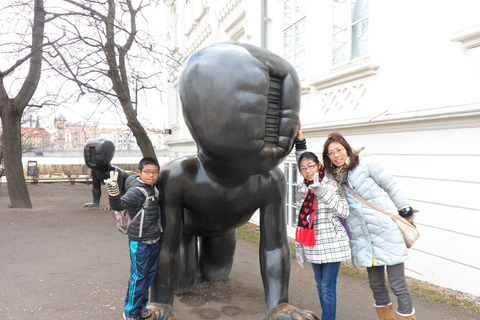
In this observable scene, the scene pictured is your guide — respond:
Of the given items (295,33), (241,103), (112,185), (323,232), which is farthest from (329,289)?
(295,33)

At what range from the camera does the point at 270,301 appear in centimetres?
259

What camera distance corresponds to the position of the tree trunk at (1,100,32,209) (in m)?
8.71

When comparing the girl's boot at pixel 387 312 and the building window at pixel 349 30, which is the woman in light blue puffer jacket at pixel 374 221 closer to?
the girl's boot at pixel 387 312

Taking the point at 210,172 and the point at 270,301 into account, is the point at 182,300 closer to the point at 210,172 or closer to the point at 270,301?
the point at 270,301

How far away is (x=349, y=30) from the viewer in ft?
15.9

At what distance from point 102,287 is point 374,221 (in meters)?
2.81

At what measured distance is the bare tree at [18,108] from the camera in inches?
343

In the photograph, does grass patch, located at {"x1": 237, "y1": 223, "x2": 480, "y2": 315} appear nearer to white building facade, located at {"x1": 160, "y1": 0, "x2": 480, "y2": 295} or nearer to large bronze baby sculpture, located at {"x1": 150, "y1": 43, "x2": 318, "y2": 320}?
white building facade, located at {"x1": 160, "y1": 0, "x2": 480, "y2": 295}

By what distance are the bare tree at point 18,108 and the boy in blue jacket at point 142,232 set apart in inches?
303

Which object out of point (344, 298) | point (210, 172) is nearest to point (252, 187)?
point (210, 172)

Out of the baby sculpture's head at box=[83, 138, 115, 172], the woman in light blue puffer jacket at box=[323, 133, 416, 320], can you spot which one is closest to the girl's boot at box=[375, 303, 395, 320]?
the woman in light blue puffer jacket at box=[323, 133, 416, 320]

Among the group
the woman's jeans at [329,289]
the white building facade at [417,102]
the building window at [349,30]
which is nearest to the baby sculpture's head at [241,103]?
the woman's jeans at [329,289]

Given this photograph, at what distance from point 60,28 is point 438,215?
28.1 ft

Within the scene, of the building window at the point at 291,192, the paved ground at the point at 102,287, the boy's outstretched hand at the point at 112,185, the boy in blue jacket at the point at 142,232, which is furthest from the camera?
the building window at the point at 291,192
